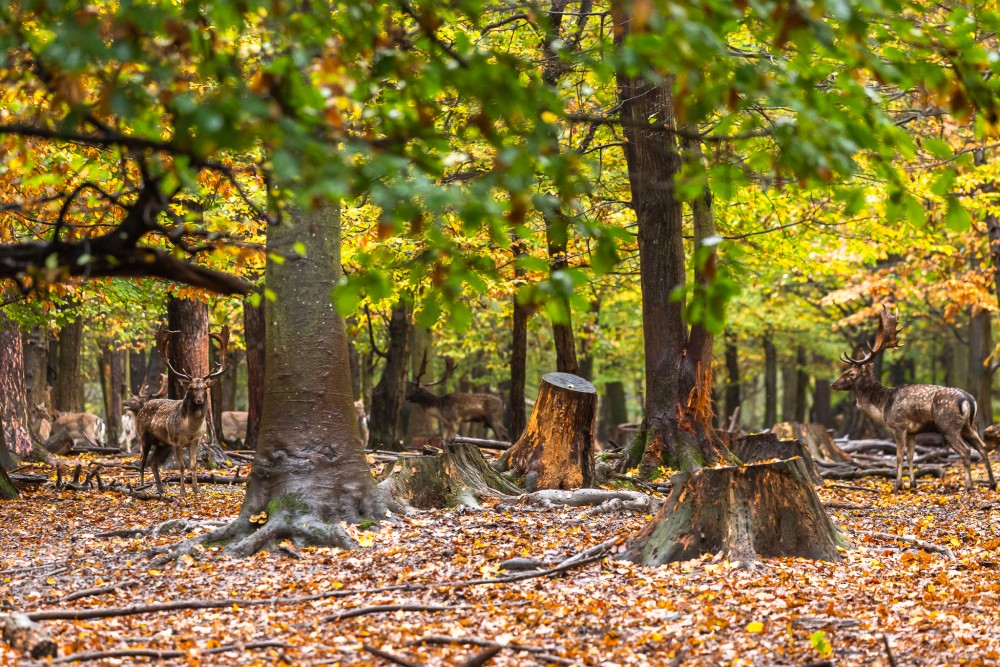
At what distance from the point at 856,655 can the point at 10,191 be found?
8437 mm

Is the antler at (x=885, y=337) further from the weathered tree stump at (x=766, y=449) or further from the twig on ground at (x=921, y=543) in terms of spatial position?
the twig on ground at (x=921, y=543)

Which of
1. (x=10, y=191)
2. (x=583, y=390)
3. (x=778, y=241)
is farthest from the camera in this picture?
(x=778, y=241)

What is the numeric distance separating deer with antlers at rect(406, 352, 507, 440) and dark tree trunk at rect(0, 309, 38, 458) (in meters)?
8.00

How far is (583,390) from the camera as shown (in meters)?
11.8

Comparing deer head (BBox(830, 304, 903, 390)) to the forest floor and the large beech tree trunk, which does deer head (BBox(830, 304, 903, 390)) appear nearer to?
the forest floor

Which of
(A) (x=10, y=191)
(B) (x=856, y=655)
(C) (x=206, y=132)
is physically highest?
(A) (x=10, y=191)

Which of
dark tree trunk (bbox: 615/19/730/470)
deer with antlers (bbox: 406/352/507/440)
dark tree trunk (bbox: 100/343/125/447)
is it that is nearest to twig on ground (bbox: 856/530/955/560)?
dark tree trunk (bbox: 615/19/730/470)

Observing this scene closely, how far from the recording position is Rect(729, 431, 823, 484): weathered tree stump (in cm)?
1302

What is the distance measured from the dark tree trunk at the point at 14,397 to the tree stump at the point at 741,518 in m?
13.0

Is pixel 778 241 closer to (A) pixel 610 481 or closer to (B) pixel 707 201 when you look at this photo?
(B) pixel 707 201

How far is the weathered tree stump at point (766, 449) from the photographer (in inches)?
513

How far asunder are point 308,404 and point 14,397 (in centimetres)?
1030

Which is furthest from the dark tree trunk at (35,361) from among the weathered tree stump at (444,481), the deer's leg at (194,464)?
the weathered tree stump at (444,481)

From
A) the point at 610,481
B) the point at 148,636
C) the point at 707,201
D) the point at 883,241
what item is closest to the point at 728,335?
the point at 883,241
